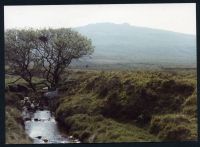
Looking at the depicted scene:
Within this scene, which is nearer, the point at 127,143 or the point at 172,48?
the point at 127,143

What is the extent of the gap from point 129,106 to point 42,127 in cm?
188

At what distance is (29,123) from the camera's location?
10.2 meters

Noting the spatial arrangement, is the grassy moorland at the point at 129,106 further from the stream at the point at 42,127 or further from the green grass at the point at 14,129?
the green grass at the point at 14,129

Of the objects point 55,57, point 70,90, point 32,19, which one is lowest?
point 70,90

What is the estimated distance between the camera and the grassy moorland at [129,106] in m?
10.0

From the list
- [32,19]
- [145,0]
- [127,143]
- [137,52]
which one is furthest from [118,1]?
[127,143]

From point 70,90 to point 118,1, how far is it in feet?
6.99

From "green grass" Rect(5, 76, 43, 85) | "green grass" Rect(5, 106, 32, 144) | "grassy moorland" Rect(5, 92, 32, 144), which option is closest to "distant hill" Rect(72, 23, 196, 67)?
"green grass" Rect(5, 76, 43, 85)

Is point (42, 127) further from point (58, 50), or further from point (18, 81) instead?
point (58, 50)

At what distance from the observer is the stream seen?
32.9 feet

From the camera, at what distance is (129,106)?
10.3 m

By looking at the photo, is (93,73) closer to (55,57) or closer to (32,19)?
(55,57)

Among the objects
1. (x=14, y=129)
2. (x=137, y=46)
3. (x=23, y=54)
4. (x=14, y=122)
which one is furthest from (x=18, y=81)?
(x=137, y=46)

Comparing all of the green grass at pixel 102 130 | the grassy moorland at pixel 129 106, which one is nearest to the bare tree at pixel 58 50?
the grassy moorland at pixel 129 106
